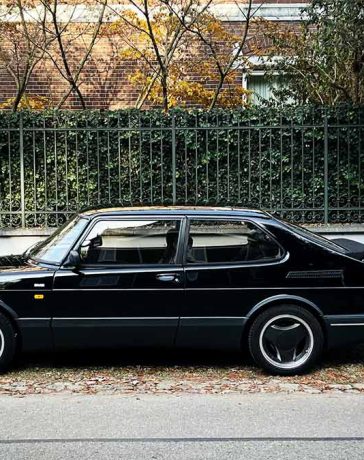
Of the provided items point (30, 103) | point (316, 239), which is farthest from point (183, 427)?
point (30, 103)

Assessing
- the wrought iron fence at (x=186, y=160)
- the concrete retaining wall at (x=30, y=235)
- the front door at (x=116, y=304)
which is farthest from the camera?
the wrought iron fence at (x=186, y=160)

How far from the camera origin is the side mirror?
5.75m

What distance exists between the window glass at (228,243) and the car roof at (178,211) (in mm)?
102

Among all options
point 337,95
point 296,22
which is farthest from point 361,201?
point 296,22

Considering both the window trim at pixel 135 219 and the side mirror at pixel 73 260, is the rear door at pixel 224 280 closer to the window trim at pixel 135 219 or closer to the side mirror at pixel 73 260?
the window trim at pixel 135 219

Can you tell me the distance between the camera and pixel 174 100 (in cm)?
1366

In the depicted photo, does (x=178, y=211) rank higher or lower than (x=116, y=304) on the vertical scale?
higher

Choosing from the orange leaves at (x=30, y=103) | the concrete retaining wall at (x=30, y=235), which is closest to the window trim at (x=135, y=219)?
the concrete retaining wall at (x=30, y=235)

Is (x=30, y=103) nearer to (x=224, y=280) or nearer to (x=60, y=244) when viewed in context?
(x=60, y=244)

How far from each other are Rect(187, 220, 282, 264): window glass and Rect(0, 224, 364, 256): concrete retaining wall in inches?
176

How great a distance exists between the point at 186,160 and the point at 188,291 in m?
5.06

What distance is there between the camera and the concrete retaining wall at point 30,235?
10.2 meters

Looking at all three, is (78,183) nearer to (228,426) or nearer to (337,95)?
(337,95)

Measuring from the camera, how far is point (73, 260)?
18.9 ft
